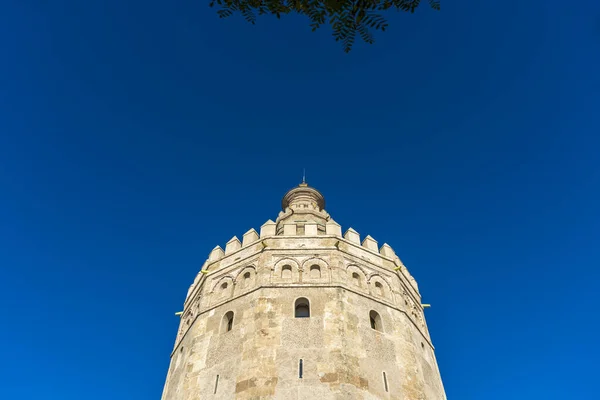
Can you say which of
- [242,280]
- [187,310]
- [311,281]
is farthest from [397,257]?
[187,310]

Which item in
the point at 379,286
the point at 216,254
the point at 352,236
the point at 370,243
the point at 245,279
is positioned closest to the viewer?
the point at 245,279

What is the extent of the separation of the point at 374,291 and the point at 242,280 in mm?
5402

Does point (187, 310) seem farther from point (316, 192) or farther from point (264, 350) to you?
point (316, 192)

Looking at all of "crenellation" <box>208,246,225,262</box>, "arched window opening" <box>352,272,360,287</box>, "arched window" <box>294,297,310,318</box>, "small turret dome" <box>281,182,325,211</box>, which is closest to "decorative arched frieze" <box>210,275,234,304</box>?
"crenellation" <box>208,246,225,262</box>

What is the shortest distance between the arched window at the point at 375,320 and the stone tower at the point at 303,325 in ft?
0.13

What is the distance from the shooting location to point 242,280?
1748 cm

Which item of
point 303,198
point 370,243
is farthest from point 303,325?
point 303,198

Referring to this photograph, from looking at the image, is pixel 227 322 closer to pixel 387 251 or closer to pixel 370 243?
pixel 370 243

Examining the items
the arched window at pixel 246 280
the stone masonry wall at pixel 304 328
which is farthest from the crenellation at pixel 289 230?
the arched window at pixel 246 280

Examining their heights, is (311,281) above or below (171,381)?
above

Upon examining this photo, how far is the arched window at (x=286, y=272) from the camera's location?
→ 1684 cm

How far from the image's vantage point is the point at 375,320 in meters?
16.2

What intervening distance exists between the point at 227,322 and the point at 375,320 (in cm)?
566

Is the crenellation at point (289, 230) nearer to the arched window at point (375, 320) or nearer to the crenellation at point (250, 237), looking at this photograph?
the crenellation at point (250, 237)
